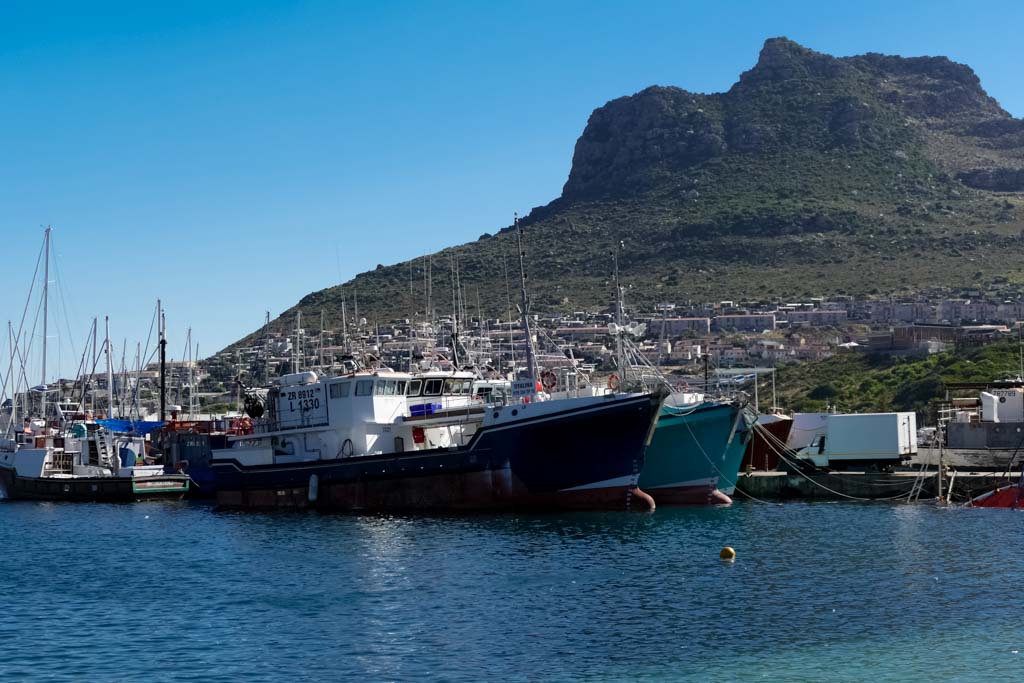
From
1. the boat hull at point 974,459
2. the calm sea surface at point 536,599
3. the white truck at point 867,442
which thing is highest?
the white truck at point 867,442

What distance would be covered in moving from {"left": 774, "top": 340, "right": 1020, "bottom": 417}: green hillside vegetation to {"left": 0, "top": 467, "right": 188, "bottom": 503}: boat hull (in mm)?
49671

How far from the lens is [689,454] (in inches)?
2170

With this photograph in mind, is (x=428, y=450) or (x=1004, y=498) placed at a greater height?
(x=428, y=450)

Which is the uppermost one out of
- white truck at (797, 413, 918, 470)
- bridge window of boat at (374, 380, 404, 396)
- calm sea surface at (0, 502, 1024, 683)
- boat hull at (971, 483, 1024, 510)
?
bridge window of boat at (374, 380, 404, 396)

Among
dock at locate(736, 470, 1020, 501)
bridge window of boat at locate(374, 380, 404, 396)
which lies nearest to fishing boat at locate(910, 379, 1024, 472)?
dock at locate(736, 470, 1020, 501)

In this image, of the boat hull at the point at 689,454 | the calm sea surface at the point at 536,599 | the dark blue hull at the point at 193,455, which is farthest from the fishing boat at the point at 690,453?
the dark blue hull at the point at 193,455

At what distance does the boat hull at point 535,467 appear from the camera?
1992 inches

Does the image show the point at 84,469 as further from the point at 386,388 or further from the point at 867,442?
the point at 867,442

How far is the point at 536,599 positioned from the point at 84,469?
4837 cm

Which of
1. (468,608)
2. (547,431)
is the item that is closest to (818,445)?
(547,431)

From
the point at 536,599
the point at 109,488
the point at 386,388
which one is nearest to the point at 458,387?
the point at 386,388

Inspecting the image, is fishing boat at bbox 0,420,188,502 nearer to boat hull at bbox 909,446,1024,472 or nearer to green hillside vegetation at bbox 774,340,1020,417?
boat hull at bbox 909,446,1024,472

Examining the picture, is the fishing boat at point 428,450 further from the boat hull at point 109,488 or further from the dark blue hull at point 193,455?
the dark blue hull at point 193,455

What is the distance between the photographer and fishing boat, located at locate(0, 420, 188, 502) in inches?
2825
